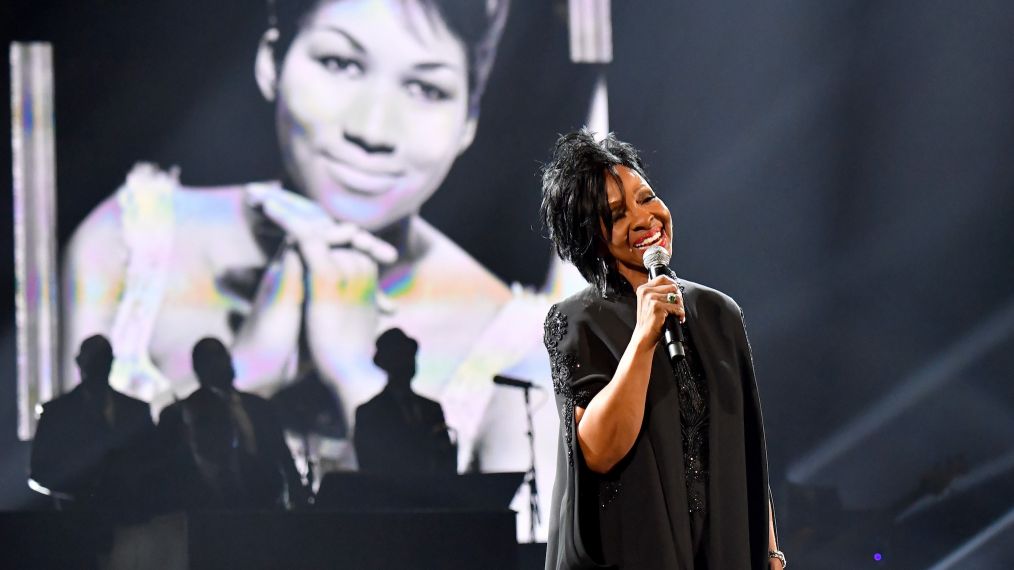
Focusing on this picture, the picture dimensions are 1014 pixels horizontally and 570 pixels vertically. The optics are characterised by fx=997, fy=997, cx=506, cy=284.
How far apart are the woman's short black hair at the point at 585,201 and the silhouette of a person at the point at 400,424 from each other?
259 cm

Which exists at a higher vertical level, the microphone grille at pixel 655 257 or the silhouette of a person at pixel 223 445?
the silhouette of a person at pixel 223 445

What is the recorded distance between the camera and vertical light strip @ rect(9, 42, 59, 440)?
3973 millimetres

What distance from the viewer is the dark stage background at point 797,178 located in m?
4.07

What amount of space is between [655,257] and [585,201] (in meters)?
0.14

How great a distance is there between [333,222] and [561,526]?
2.91 metres

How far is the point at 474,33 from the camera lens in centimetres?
417

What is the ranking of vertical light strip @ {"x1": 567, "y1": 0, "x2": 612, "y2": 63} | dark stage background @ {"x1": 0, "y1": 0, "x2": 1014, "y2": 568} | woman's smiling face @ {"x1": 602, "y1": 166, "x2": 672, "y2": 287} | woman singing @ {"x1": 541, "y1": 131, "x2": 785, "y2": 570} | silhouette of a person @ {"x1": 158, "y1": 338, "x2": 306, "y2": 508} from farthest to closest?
1. vertical light strip @ {"x1": 567, "y1": 0, "x2": 612, "y2": 63}
2. dark stage background @ {"x1": 0, "y1": 0, "x2": 1014, "y2": 568}
3. silhouette of a person @ {"x1": 158, "y1": 338, "x2": 306, "y2": 508}
4. woman's smiling face @ {"x1": 602, "y1": 166, "x2": 672, "y2": 287}
5. woman singing @ {"x1": 541, "y1": 131, "x2": 785, "y2": 570}

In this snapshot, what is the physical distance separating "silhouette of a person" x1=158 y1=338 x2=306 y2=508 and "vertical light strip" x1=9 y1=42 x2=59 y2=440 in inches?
21.4

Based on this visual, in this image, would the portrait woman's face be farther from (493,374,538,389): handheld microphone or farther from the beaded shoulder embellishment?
the beaded shoulder embellishment

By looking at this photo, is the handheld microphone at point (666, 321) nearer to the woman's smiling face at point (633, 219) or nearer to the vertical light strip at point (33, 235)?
the woman's smiling face at point (633, 219)

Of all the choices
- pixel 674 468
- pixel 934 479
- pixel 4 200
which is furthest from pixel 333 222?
pixel 674 468

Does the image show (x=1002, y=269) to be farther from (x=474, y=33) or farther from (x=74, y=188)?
(x=74, y=188)

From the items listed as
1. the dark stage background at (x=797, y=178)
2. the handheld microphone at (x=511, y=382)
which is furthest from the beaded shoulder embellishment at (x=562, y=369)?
the dark stage background at (x=797, y=178)

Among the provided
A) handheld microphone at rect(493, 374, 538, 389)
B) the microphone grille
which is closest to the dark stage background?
handheld microphone at rect(493, 374, 538, 389)
